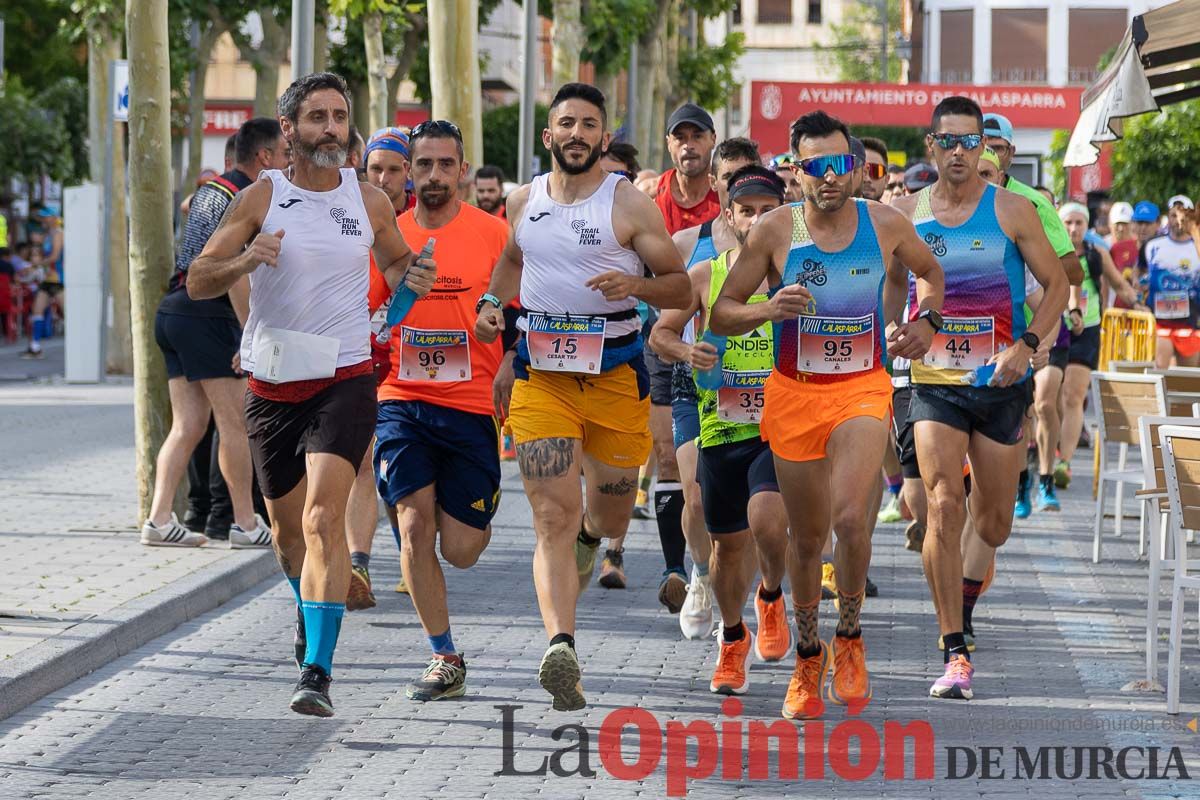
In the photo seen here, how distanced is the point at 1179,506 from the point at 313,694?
10.5 feet

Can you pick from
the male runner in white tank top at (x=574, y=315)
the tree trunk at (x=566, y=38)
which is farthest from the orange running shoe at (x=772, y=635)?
the tree trunk at (x=566, y=38)

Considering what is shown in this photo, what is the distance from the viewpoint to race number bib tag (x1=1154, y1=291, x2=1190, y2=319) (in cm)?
1698

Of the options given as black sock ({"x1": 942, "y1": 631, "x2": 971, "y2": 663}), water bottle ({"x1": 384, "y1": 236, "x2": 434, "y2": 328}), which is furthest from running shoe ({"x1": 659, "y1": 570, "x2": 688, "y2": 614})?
water bottle ({"x1": 384, "y1": 236, "x2": 434, "y2": 328})

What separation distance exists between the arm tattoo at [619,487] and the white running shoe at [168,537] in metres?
4.29

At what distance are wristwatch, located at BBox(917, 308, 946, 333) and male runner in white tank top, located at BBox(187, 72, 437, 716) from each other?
1795mm

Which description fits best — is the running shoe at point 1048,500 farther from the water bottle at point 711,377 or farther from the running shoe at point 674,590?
the water bottle at point 711,377

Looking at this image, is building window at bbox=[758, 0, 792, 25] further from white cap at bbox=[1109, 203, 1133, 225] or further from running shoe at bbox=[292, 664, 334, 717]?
running shoe at bbox=[292, 664, 334, 717]

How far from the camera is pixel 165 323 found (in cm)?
1146

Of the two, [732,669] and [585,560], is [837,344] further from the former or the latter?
[585,560]

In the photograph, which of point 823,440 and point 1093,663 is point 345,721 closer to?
point 823,440

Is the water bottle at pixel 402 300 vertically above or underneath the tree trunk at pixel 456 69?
underneath

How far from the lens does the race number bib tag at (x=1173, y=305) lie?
17.0m

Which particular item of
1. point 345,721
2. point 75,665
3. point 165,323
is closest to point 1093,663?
point 345,721

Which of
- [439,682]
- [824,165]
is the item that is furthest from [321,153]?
[439,682]
